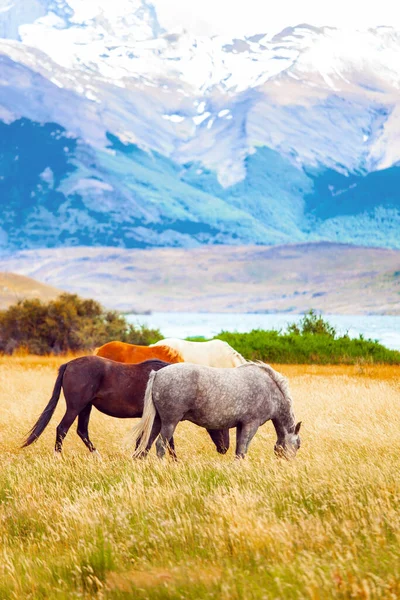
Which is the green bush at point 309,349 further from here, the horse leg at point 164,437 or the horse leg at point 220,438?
the horse leg at point 164,437

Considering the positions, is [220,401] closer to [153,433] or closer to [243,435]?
→ [243,435]

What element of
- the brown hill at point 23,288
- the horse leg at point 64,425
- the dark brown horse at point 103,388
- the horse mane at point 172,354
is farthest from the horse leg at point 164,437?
the brown hill at point 23,288

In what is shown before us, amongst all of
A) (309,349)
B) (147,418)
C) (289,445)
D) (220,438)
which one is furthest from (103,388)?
(309,349)

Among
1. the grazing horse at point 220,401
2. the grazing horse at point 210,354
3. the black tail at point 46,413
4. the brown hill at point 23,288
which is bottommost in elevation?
the brown hill at point 23,288

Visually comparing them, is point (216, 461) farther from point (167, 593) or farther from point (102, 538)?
point (167, 593)

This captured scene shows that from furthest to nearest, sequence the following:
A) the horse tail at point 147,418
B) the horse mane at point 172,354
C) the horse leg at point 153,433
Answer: the horse mane at point 172,354
the horse leg at point 153,433
the horse tail at point 147,418

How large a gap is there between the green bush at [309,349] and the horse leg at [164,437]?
64.4 feet

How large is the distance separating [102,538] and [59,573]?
29.8 inches

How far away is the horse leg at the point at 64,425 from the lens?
12258 mm

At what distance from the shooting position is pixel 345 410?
1684 centimetres

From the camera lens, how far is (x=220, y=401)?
1088 cm

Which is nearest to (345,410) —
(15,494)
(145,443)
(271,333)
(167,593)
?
(145,443)

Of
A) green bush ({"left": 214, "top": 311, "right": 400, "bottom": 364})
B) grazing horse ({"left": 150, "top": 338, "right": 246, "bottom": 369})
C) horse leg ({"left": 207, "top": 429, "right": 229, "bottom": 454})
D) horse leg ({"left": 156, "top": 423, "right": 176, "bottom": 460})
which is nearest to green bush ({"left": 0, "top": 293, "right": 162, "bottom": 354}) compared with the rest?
green bush ({"left": 214, "top": 311, "right": 400, "bottom": 364})

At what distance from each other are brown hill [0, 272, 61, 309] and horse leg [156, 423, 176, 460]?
58662 mm
